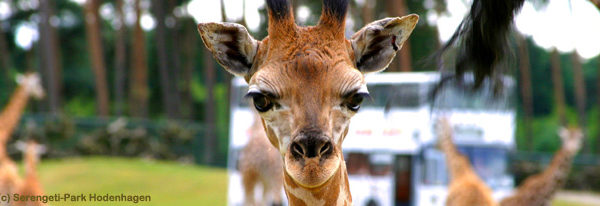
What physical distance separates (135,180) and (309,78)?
21.6 m

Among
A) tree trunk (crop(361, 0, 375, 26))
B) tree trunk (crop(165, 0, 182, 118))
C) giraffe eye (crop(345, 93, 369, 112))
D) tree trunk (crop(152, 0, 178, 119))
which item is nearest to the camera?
giraffe eye (crop(345, 93, 369, 112))

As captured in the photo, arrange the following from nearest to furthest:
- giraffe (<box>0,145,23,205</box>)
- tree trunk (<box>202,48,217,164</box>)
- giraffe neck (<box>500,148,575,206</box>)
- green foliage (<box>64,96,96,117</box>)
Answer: giraffe (<box>0,145,23,205</box>)
giraffe neck (<box>500,148,575,206</box>)
tree trunk (<box>202,48,217,164</box>)
green foliage (<box>64,96,96,117</box>)

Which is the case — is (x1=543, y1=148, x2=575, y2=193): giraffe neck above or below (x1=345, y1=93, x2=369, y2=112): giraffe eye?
below

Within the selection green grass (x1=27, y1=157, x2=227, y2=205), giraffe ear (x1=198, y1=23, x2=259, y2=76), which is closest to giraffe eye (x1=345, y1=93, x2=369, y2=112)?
giraffe ear (x1=198, y1=23, x2=259, y2=76)

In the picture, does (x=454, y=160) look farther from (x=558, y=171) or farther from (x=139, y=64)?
(x=139, y=64)

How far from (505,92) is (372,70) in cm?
197

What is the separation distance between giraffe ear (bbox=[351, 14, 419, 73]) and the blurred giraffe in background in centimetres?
749

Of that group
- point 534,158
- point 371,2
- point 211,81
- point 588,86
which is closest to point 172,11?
point 211,81

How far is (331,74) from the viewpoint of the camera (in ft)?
10.8

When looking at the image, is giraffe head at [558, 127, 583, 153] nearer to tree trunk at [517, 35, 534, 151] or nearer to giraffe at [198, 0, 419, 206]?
tree trunk at [517, 35, 534, 151]

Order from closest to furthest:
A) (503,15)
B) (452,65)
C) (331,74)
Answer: (331,74) < (503,15) < (452,65)

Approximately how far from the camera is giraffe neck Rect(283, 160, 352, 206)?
131 inches

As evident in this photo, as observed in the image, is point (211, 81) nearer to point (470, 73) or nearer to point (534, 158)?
point (534, 158)

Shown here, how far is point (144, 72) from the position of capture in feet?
108
